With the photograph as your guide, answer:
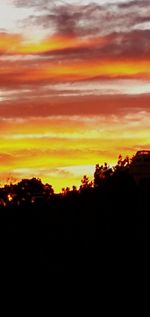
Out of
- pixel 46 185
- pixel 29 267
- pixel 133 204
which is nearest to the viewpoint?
pixel 29 267

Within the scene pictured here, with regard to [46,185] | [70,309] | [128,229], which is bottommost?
[70,309]

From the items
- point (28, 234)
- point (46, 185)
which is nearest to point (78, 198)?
point (28, 234)

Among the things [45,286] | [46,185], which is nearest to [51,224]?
[45,286]

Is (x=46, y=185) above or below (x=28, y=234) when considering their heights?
above

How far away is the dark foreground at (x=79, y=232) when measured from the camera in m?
43.0

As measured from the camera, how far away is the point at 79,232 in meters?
44.8

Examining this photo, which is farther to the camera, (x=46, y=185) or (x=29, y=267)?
(x=46, y=185)

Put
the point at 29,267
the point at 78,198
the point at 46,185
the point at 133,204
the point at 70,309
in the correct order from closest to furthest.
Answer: the point at 70,309 < the point at 29,267 < the point at 133,204 < the point at 78,198 < the point at 46,185

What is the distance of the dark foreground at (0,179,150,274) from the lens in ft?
141

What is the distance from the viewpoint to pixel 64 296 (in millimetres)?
41688

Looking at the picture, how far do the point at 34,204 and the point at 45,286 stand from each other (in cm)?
993

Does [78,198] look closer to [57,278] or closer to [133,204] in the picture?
[133,204]

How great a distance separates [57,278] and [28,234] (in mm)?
4465

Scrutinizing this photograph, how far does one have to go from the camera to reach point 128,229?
4447cm
